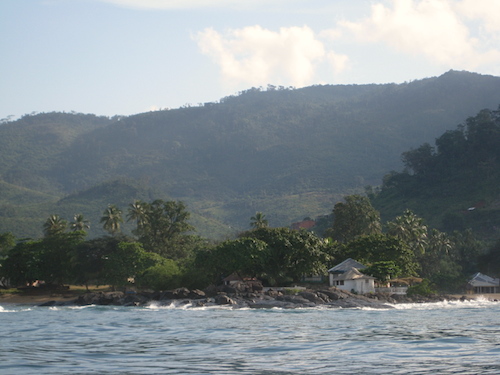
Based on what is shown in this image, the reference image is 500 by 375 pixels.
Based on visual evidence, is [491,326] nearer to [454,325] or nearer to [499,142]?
[454,325]

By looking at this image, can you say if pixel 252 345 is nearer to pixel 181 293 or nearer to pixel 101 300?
pixel 181 293

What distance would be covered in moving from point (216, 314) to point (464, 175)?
325 ft

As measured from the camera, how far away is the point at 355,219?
9169 cm

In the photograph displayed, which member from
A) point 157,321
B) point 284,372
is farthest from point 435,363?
point 157,321

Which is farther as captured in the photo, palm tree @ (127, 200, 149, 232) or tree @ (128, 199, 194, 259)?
palm tree @ (127, 200, 149, 232)

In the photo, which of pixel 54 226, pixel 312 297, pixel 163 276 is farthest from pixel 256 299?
pixel 54 226

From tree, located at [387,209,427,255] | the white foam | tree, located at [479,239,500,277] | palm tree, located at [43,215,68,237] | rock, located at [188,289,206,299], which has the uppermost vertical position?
palm tree, located at [43,215,68,237]

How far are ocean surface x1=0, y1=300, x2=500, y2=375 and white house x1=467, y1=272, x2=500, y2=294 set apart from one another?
44.9 metres

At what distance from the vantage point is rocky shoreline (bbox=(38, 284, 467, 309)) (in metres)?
57.1

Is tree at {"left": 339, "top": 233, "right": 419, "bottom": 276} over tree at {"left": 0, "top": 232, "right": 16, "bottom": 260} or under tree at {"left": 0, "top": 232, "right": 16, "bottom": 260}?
under

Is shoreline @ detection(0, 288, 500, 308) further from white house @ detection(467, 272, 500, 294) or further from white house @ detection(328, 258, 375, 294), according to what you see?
white house @ detection(467, 272, 500, 294)

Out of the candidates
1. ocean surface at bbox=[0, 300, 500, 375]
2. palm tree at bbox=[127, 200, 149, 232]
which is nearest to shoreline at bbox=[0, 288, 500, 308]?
ocean surface at bbox=[0, 300, 500, 375]

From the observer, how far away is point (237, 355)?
2441 centimetres

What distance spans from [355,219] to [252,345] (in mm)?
65860
